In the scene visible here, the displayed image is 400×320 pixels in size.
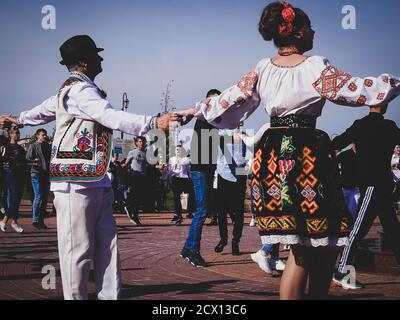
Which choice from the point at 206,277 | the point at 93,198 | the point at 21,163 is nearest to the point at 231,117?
the point at 93,198

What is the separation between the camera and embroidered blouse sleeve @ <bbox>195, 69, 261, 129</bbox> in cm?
300

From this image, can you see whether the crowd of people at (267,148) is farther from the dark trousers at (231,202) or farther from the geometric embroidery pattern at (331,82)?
the dark trousers at (231,202)

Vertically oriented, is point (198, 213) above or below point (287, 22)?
below

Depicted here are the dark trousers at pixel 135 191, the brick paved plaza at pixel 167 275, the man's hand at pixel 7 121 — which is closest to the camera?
the man's hand at pixel 7 121

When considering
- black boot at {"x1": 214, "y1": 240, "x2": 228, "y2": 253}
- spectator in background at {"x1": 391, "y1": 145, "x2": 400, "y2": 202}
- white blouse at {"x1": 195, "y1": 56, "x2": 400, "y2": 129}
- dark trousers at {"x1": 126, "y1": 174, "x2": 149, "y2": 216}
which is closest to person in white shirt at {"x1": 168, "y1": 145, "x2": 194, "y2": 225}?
dark trousers at {"x1": 126, "y1": 174, "x2": 149, "y2": 216}

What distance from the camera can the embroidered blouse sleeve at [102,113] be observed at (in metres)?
3.17

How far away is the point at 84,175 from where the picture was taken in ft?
10.9

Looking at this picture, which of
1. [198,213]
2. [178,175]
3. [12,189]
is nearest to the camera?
[198,213]

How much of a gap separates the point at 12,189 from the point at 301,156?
7.89 meters

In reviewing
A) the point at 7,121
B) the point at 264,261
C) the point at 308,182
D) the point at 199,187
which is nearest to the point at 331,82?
the point at 308,182

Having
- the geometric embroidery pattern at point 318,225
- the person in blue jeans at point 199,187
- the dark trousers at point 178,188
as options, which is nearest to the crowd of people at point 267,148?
the geometric embroidery pattern at point 318,225

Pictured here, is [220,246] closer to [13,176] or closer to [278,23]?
[13,176]
